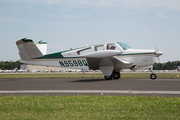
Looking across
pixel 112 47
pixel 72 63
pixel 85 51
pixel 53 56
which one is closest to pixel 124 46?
pixel 112 47

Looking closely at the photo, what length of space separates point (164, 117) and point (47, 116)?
2.64 meters

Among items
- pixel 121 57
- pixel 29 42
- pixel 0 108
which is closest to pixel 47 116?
pixel 0 108

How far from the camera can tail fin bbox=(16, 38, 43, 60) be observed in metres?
17.8

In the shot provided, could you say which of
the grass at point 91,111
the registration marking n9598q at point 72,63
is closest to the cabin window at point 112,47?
the registration marking n9598q at point 72,63

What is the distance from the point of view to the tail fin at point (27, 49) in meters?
17.8

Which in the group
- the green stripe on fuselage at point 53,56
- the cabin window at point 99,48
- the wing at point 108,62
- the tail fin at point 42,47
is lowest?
the wing at point 108,62

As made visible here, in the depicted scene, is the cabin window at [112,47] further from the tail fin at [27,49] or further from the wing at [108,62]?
the tail fin at [27,49]

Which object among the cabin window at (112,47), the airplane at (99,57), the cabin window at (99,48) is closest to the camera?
the airplane at (99,57)

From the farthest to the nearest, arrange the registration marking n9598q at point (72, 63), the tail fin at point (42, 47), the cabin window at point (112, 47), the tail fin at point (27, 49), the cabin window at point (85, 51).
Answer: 1. the tail fin at point (42, 47)
2. the tail fin at point (27, 49)
3. the registration marking n9598q at point (72, 63)
4. the cabin window at point (85, 51)
5. the cabin window at point (112, 47)

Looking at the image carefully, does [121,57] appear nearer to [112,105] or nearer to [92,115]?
[112,105]

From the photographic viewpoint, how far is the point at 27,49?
59.3 feet

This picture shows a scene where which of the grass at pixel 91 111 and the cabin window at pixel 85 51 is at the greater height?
the cabin window at pixel 85 51

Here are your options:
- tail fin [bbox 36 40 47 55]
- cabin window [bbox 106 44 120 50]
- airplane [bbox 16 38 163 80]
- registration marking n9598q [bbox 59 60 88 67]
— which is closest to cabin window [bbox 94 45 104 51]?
airplane [bbox 16 38 163 80]

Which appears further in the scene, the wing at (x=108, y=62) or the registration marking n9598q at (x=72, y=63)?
the registration marking n9598q at (x=72, y=63)
